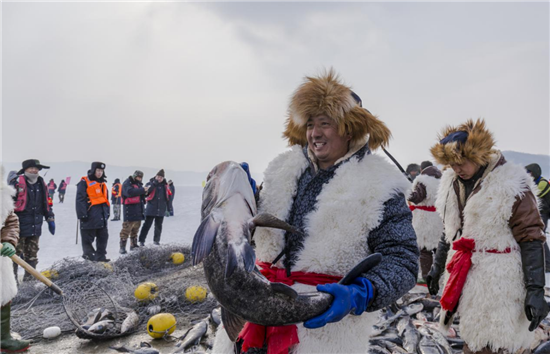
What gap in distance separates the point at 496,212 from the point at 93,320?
4557mm

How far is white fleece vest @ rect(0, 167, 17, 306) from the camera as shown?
3.52 m

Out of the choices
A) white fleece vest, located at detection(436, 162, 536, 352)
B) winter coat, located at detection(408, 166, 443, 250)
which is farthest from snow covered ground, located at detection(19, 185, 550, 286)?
white fleece vest, located at detection(436, 162, 536, 352)

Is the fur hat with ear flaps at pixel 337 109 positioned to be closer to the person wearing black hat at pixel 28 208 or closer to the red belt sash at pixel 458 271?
the red belt sash at pixel 458 271

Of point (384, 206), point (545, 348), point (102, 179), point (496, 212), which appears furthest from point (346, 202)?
point (102, 179)

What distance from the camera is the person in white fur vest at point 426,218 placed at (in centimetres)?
573

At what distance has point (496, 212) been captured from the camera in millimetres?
2500

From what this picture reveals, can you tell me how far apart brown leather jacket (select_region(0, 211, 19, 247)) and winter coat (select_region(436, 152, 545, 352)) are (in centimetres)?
461

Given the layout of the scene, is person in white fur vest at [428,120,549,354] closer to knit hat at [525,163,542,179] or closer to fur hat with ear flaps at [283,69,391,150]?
fur hat with ear flaps at [283,69,391,150]

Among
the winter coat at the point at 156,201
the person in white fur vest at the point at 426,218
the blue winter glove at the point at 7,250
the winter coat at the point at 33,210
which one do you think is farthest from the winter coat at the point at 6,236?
the person in white fur vest at the point at 426,218

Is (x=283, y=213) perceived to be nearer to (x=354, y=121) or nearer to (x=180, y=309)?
(x=354, y=121)

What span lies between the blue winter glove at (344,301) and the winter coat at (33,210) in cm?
681

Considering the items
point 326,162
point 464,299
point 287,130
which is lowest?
point 464,299

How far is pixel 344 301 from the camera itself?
1.29 metres

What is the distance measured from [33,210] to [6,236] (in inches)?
120
